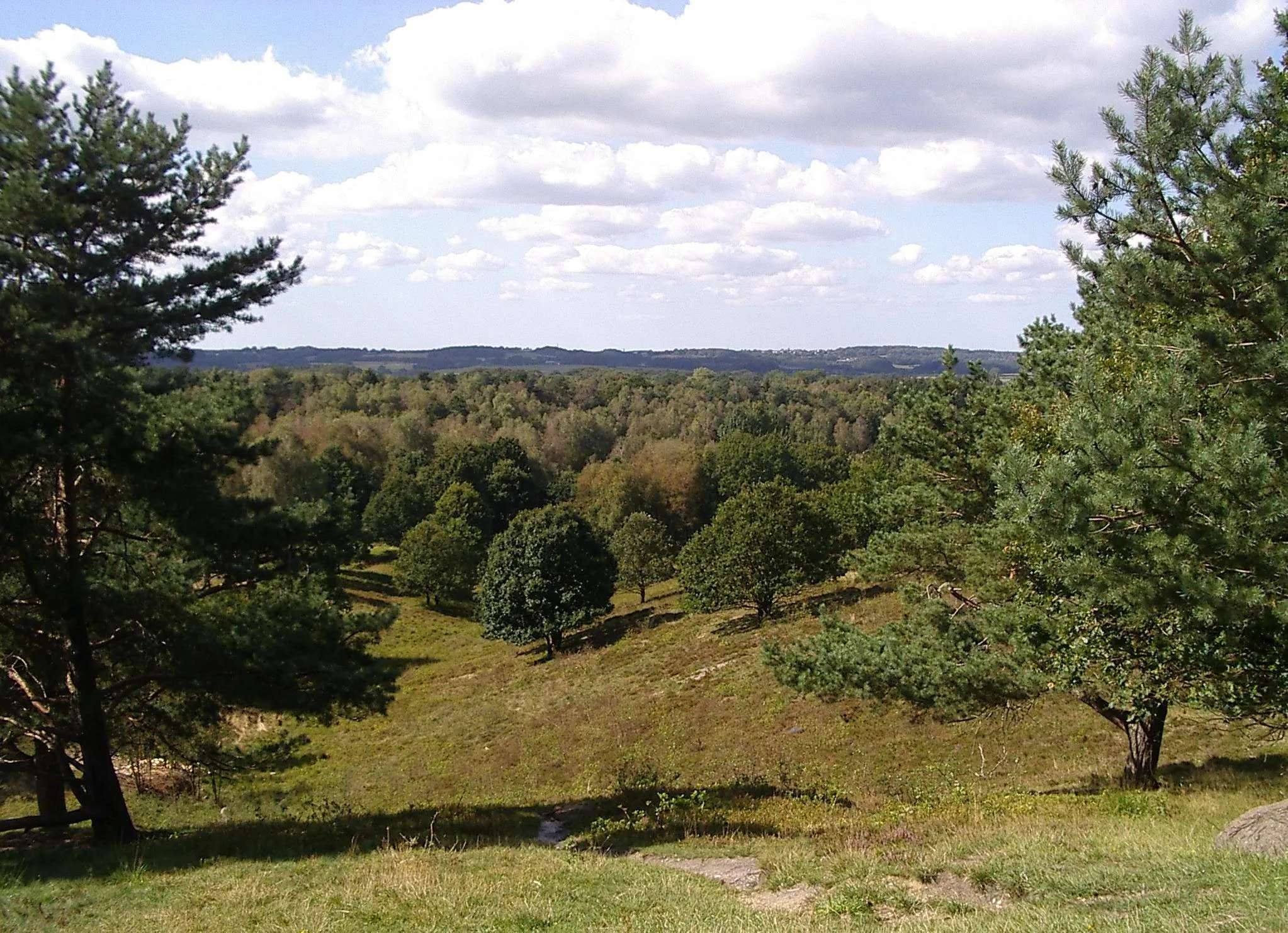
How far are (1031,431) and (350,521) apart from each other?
391 inches

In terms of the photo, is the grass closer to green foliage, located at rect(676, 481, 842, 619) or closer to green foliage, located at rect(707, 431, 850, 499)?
green foliage, located at rect(676, 481, 842, 619)

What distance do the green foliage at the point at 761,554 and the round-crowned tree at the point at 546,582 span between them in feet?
14.2

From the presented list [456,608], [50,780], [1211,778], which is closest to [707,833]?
[1211,778]

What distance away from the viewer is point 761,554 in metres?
37.2

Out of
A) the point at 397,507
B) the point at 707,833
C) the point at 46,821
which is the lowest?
the point at 397,507

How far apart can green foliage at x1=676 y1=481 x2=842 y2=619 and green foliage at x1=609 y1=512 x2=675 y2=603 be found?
11325 mm

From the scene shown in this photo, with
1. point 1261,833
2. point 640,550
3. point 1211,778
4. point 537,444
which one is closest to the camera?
point 1261,833

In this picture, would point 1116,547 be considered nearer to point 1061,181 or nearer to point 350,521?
point 1061,181

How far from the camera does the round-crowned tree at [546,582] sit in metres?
38.6

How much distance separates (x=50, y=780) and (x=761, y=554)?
92.4 feet

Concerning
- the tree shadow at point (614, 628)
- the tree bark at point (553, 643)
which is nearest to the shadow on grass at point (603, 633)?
the tree shadow at point (614, 628)

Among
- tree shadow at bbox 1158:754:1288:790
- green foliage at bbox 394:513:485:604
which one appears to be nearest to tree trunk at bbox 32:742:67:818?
tree shadow at bbox 1158:754:1288:790

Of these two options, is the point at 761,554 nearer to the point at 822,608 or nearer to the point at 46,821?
the point at 822,608

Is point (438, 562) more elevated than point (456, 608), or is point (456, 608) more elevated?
point (438, 562)
